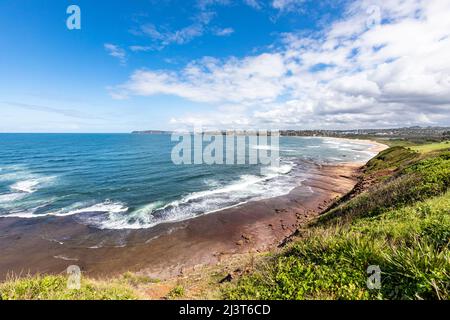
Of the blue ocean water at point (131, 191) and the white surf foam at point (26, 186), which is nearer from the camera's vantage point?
the blue ocean water at point (131, 191)

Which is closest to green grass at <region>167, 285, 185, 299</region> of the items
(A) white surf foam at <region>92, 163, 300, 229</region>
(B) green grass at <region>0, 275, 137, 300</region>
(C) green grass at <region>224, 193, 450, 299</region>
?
(B) green grass at <region>0, 275, 137, 300</region>

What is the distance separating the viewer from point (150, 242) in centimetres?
1762

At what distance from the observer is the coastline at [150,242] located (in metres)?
14.8

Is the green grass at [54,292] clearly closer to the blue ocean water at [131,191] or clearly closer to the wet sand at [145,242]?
the wet sand at [145,242]

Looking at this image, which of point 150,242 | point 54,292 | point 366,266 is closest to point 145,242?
point 150,242

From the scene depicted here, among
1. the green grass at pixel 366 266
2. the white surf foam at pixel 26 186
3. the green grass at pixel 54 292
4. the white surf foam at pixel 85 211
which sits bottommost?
the white surf foam at pixel 85 211

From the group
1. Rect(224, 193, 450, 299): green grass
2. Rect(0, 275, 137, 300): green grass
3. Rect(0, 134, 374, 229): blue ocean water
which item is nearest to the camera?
Rect(224, 193, 450, 299): green grass

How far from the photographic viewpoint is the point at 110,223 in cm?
2088

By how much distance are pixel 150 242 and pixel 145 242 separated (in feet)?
1.30

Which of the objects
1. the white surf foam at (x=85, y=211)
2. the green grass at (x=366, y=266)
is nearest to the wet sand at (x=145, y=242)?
the white surf foam at (x=85, y=211)

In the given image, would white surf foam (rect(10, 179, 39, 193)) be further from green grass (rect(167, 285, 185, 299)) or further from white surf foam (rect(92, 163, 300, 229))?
green grass (rect(167, 285, 185, 299))

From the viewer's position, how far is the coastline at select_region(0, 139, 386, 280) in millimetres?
14758
